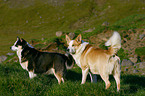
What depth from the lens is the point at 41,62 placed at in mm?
8828

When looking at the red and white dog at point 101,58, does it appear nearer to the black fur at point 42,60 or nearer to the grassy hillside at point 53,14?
the black fur at point 42,60

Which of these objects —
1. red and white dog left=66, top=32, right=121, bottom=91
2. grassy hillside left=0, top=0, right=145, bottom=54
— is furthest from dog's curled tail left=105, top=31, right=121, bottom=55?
grassy hillside left=0, top=0, right=145, bottom=54

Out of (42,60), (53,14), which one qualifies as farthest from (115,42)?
(53,14)

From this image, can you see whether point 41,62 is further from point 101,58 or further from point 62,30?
point 62,30

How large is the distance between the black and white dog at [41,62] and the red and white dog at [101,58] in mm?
1244

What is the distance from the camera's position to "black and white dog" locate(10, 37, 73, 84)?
8508mm

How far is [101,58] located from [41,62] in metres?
3.64

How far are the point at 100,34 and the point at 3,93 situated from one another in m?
13.9

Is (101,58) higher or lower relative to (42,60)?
higher

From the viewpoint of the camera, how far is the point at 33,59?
895 centimetres

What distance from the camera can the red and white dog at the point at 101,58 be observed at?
6.54 m

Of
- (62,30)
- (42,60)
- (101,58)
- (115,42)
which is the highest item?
(115,42)

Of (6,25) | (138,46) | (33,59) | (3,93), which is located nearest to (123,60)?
(138,46)

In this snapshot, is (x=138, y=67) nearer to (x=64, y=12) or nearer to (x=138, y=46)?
(x=138, y=46)
